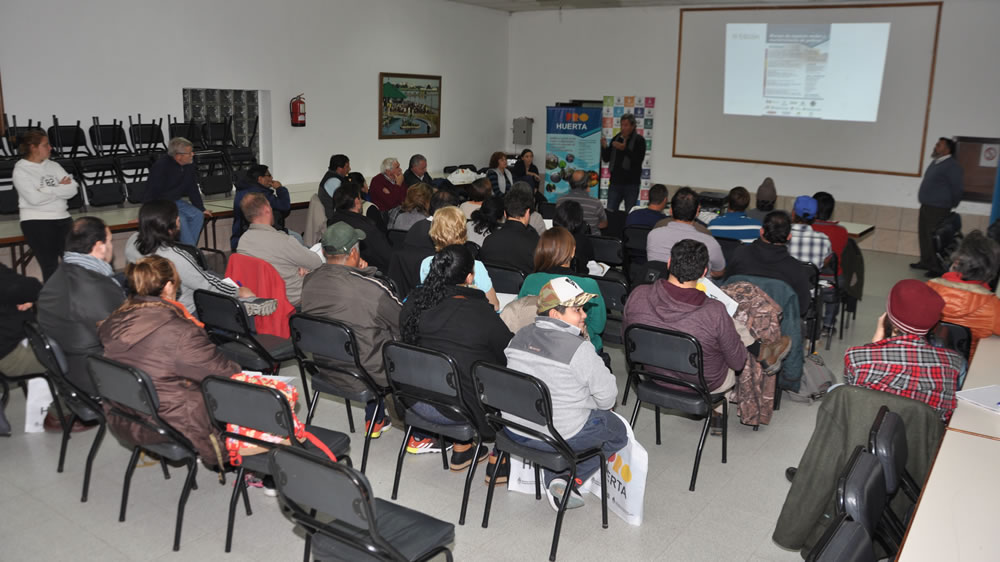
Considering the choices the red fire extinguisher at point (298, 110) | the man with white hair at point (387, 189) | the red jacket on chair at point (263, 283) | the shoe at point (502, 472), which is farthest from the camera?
the red fire extinguisher at point (298, 110)

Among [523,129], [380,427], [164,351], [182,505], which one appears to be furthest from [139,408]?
[523,129]

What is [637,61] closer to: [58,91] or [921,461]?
[58,91]

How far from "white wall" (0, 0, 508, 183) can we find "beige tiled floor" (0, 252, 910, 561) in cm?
498

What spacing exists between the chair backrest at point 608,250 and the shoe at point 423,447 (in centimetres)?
248

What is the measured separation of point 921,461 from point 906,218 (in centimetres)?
831

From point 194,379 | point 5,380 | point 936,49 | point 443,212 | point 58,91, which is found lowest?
point 5,380

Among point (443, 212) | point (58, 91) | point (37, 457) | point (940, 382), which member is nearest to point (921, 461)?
point (940, 382)

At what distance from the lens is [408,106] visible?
1151 centimetres

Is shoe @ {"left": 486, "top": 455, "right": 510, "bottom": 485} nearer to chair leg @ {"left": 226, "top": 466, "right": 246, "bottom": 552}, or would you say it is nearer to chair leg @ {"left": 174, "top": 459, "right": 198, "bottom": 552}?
chair leg @ {"left": 226, "top": 466, "right": 246, "bottom": 552}

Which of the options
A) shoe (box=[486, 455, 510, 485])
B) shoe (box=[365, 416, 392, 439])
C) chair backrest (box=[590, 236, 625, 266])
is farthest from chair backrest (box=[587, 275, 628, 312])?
shoe (box=[365, 416, 392, 439])

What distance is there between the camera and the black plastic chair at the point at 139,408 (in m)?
2.91

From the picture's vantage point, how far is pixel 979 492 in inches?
88.1

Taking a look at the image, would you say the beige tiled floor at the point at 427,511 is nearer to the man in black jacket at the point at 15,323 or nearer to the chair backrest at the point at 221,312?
the man in black jacket at the point at 15,323

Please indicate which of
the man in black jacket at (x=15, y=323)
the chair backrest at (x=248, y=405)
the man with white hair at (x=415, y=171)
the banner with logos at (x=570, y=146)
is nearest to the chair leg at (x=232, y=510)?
the chair backrest at (x=248, y=405)
